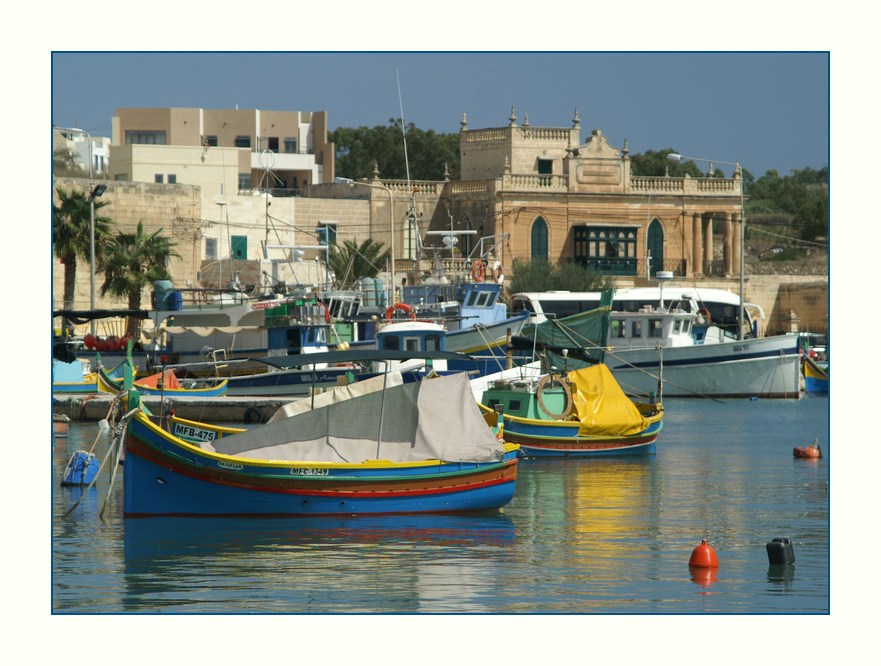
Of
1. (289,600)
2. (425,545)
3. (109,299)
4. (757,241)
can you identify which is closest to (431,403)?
(425,545)

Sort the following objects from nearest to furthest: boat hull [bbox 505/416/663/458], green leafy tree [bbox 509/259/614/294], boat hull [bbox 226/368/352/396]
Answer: boat hull [bbox 505/416/663/458] < boat hull [bbox 226/368/352/396] < green leafy tree [bbox 509/259/614/294]

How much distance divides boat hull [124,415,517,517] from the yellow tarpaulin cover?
25.9 feet

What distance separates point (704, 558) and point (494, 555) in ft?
8.19

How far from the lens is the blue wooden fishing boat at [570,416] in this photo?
22.6 metres

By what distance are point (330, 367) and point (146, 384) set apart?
5.12 metres

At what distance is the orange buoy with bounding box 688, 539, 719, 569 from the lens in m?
12.2

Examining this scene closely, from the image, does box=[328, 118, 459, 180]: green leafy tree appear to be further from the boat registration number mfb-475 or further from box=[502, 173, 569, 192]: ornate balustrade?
the boat registration number mfb-475

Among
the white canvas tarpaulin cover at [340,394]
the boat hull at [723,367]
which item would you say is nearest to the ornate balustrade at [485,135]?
the boat hull at [723,367]

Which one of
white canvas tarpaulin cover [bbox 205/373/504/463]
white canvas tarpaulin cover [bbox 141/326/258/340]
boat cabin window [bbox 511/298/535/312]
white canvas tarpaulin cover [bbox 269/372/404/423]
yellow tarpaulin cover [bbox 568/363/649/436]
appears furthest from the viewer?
boat cabin window [bbox 511/298/535/312]

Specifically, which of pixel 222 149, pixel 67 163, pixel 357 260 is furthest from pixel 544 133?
pixel 67 163

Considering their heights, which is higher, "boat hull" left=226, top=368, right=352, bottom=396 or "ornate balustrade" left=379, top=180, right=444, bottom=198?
"ornate balustrade" left=379, top=180, right=444, bottom=198

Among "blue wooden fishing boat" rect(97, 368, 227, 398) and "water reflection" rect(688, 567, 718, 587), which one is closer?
"water reflection" rect(688, 567, 718, 587)

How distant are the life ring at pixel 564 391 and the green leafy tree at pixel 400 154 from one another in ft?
144

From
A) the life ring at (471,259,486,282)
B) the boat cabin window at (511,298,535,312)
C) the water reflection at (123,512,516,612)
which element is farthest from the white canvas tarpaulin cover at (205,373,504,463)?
the boat cabin window at (511,298,535,312)
